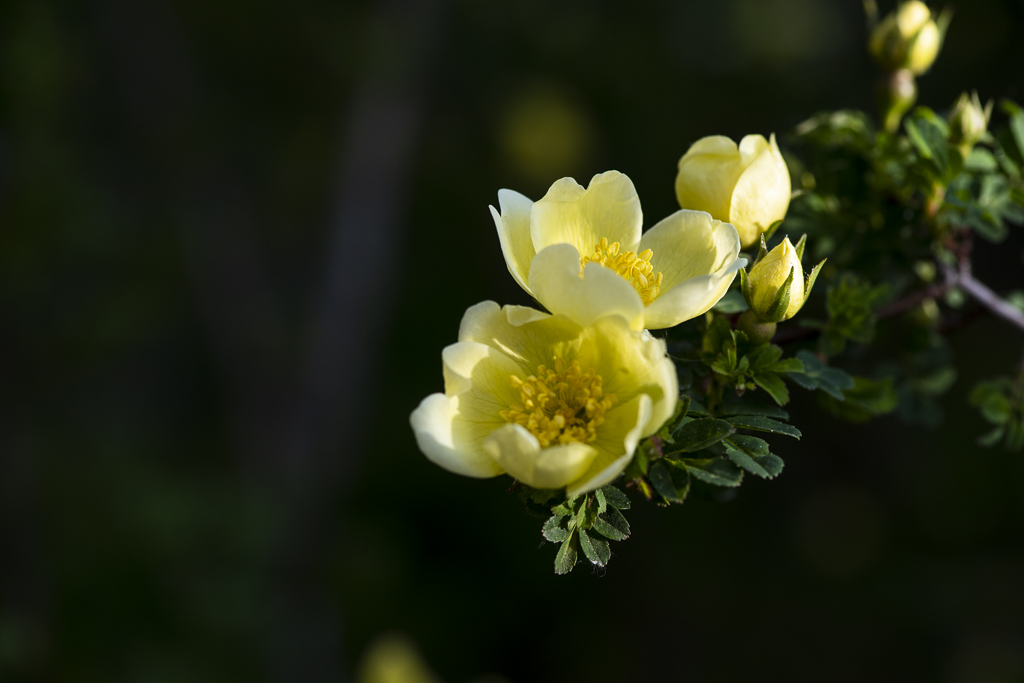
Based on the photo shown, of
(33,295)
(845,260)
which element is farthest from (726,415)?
(33,295)

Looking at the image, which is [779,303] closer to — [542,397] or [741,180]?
[741,180]

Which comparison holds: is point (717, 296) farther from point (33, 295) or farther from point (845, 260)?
point (33, 295)

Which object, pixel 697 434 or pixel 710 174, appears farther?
pixel 710 174

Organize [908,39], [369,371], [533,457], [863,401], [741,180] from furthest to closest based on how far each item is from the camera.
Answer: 1. [369,371]
2. [908,39]
3. [863,401]
4. [741,180]
5. [533,457]

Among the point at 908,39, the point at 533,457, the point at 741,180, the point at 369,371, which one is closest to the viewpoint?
the point at 533,457

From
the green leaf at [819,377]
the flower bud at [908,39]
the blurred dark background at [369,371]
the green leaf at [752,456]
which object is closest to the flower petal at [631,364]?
the green leaf at [752,456]

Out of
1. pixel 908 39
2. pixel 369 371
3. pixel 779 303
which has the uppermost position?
pixel 908 39

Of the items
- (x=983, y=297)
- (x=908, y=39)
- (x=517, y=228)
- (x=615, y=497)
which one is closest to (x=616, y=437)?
(x=615, y=497)

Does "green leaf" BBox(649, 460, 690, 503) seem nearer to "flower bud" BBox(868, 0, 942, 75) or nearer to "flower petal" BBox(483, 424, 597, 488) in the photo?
"flower petal" BBox(483, 424, 597, 488)
